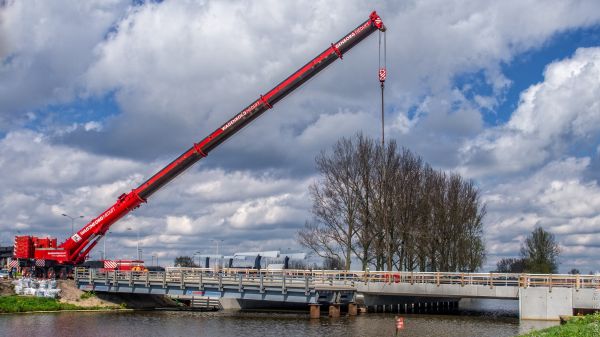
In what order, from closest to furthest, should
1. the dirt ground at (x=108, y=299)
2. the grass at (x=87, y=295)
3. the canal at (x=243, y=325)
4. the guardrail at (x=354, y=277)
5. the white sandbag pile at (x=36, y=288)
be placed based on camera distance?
the canal at (x=243, y=325) → the guardrail at (x=354, y=277) → the white sandbag pile at (x=36, y=288) → the dirt ground at (x=108, y=299) → the grass at (x=87, y=295)

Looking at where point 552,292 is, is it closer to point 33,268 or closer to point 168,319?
point 168,319

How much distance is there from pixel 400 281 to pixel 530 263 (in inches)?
2332

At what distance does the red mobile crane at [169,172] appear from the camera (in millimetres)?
54156

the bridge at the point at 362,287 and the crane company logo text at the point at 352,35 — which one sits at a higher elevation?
the crane company logo text at the point at 352,35

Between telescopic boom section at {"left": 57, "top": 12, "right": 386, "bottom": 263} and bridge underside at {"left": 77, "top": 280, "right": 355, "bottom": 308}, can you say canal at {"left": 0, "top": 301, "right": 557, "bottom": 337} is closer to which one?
bridge underside at {"left": 77, "top": 280, "right": 355, "bottom": 308}

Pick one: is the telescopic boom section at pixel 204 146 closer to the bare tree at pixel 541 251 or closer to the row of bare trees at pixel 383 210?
the row of bare trees at pixel 383 210

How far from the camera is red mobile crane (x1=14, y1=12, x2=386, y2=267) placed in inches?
2132

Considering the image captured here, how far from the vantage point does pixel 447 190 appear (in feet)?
285

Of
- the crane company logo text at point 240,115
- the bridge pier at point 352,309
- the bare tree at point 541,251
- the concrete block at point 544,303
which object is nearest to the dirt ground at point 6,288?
the crane company logo text at point 240,115

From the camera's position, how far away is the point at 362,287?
201ft

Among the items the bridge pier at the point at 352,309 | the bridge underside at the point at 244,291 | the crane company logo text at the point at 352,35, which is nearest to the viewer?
the crane company logo text at the point at 352,35

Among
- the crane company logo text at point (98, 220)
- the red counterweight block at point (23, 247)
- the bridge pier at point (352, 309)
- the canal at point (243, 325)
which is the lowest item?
the canal at point (243, 325)

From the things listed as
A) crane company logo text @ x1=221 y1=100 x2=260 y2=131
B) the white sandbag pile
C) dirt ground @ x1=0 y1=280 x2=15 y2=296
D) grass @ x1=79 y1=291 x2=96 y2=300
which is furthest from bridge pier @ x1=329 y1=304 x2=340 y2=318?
dirt ground @ x1=0 y1=280 x2=15 y2=296

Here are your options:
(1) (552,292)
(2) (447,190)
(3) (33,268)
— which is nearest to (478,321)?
(1) (552,292)
